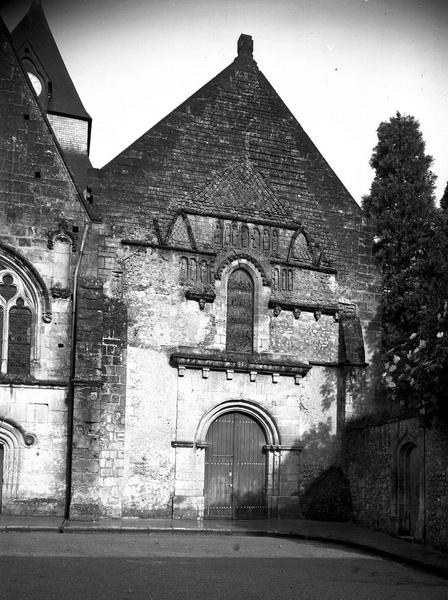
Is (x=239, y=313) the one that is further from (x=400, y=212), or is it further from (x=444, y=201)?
(x=444, y=201)

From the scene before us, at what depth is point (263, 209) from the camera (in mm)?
21734

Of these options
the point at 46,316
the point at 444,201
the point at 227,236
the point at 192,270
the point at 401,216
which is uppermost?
the point at 444,201

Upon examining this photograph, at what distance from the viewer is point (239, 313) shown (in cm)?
2094

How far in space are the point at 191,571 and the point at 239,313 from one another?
963 cm

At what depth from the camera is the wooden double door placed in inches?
788

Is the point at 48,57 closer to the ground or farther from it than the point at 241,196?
farther from it

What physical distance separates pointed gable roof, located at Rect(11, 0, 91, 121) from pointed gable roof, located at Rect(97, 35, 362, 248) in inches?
432

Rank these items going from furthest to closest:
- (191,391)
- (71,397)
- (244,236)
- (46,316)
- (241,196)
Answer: (241,196) < (244,236) < (191,391) < (46,316) < (71,397)

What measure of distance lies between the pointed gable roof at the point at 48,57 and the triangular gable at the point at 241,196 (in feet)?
40.3

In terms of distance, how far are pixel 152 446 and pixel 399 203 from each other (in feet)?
50.7

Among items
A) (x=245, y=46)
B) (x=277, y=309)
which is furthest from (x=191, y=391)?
(x=245, y=46)

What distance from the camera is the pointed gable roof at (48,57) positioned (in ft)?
106

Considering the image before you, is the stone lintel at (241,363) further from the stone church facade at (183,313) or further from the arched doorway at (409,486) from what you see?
the arched doorway at (409,486)

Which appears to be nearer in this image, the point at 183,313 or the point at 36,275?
the point at 36,275
